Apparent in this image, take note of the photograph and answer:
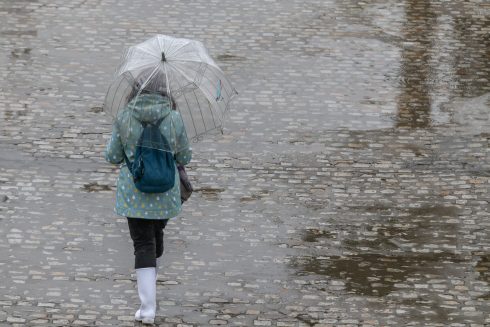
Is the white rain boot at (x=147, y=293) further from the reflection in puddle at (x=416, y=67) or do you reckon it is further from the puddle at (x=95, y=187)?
the reflection in puddle at (x=416, y=67)

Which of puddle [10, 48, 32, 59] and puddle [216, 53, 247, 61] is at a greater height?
puddle [10, 48, 32, 59]

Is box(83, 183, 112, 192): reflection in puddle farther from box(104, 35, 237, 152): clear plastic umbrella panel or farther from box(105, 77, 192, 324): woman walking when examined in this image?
box(105, 77, 192, 324): woman walking

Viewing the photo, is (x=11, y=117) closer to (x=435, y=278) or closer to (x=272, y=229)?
A: (x=272, y=229)

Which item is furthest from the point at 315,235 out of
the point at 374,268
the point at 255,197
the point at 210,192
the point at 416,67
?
the point at 416,67

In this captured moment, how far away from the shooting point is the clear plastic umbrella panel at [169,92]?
783 centimetres

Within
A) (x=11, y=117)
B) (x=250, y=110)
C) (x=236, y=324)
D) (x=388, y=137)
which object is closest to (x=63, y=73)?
(x=11, y=117)

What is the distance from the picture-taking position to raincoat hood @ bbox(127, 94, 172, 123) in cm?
780

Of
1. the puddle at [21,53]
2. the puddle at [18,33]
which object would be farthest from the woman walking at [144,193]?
the puddle at [18,33]

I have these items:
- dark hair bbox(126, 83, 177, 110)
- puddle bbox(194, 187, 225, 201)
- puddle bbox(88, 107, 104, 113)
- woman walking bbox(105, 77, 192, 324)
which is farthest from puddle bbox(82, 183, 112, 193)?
dark hair bbox(126, 83, 177, 110)

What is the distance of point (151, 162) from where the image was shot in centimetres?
780

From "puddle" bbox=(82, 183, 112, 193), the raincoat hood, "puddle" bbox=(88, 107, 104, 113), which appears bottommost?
"puddle" bbox=(82, 183, 112, 193)

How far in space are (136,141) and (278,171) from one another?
324 cm

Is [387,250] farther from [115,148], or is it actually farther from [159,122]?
[115,148]

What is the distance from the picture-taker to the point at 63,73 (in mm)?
12828
